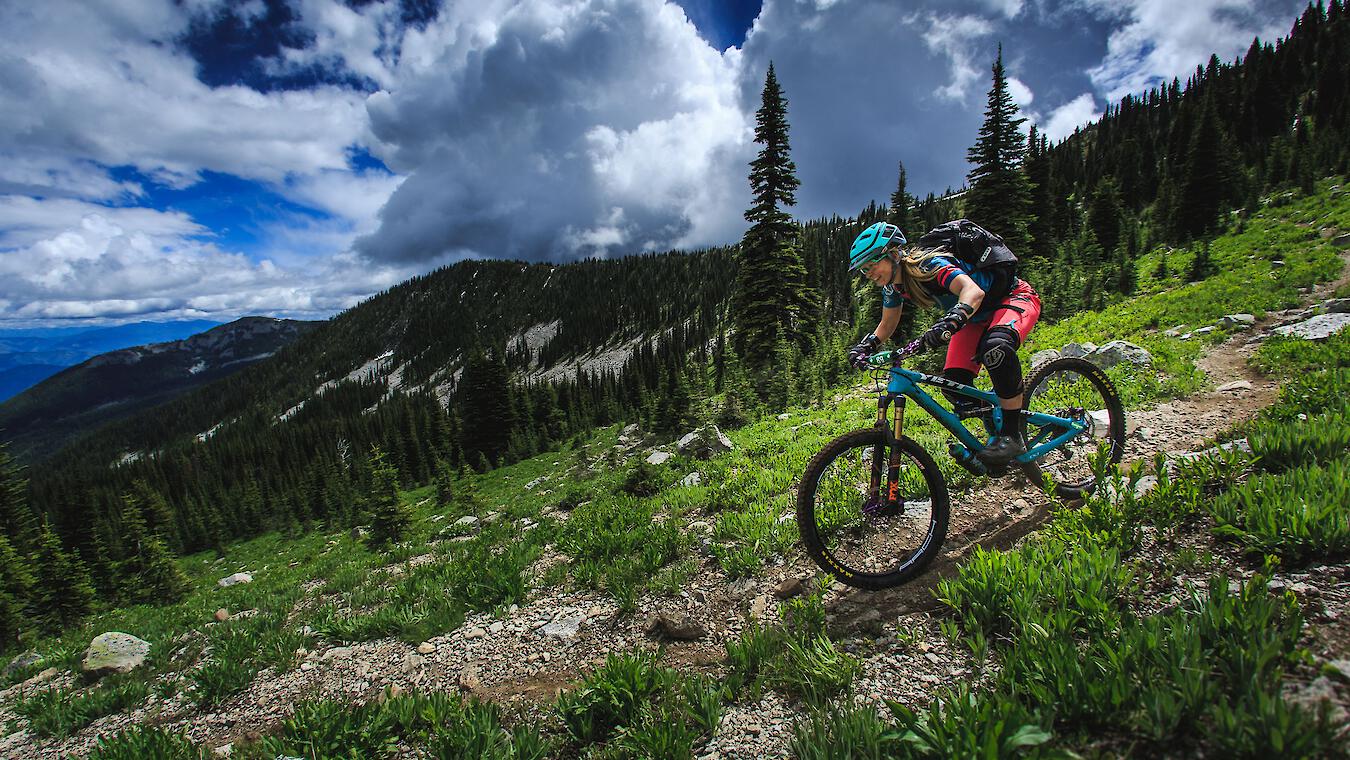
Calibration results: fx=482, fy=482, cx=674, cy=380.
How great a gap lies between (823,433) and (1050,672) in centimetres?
838

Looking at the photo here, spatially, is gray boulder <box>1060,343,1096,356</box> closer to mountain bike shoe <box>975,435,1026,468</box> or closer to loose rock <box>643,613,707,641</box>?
mountain bike shoe <box>975,435,1026,468</box>

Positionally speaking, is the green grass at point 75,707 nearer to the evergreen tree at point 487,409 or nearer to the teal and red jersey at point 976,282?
the teal and red jersey at point 976,282

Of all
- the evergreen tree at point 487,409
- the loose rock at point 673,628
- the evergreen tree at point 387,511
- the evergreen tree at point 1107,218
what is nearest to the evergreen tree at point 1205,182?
the evergreen tree at point 1107,218

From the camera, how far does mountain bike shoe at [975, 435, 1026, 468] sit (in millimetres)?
4535

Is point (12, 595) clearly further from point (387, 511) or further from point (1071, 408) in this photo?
point (1071, 408)

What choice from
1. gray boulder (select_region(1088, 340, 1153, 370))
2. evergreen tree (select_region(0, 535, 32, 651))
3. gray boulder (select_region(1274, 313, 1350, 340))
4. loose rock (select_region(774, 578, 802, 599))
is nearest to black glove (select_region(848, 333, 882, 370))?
loose rock (select_region(774, 578, 802, 599))

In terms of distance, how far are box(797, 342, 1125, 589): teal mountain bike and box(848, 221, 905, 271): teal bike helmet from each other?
3.03 ft

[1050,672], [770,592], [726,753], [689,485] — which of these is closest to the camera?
[1050,672]

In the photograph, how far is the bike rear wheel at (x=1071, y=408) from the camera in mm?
5043

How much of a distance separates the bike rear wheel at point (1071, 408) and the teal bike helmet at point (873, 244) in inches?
82.6

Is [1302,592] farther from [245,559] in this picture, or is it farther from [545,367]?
[545,367]

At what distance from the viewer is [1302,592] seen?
256cm

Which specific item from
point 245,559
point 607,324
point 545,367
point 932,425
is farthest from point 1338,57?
point 545,367

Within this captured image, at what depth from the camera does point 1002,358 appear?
447 cm
